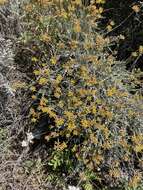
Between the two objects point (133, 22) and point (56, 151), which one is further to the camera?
point (133, 22)

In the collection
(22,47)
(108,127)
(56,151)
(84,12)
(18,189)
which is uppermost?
(84,12)

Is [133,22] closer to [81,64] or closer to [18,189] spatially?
[81,64]

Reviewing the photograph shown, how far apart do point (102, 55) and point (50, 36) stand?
15.9 inches

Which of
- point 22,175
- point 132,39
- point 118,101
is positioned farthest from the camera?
point 132,39

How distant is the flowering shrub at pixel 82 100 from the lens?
3221 millimetres

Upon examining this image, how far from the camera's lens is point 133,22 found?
13.4 feet

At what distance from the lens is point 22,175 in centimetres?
347

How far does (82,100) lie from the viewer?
3273 mm

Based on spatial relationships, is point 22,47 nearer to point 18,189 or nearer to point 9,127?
point 9,127

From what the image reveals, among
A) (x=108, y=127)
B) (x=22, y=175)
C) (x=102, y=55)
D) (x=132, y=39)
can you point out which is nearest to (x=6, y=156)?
(x=22, y=175)

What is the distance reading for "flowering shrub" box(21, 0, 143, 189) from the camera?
322 centimetres

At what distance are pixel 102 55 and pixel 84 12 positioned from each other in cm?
37

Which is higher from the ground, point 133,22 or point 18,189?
point 133,22

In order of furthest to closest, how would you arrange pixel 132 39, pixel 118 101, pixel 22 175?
pixel 132 39, pixel 22 175, pixel 118 101
